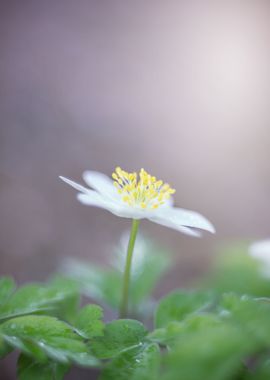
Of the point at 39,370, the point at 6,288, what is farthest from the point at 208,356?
the point at 6,288

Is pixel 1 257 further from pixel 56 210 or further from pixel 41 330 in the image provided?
pixel 41 330

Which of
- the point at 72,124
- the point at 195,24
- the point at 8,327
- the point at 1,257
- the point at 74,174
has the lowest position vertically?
the point at 8,327

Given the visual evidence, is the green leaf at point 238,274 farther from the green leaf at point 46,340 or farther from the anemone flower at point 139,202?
the green leaf at point 46,340

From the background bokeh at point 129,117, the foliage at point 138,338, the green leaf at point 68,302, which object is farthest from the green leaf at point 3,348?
the background bokeh at point 129,117

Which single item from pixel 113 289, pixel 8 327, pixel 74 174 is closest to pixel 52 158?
pixel 74 174

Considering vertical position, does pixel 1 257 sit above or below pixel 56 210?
below

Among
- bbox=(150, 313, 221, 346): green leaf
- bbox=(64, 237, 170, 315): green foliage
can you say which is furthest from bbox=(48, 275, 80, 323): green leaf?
bbox=(150, 313, 221, 346): green leaf

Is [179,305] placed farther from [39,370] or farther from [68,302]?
[39,370]
